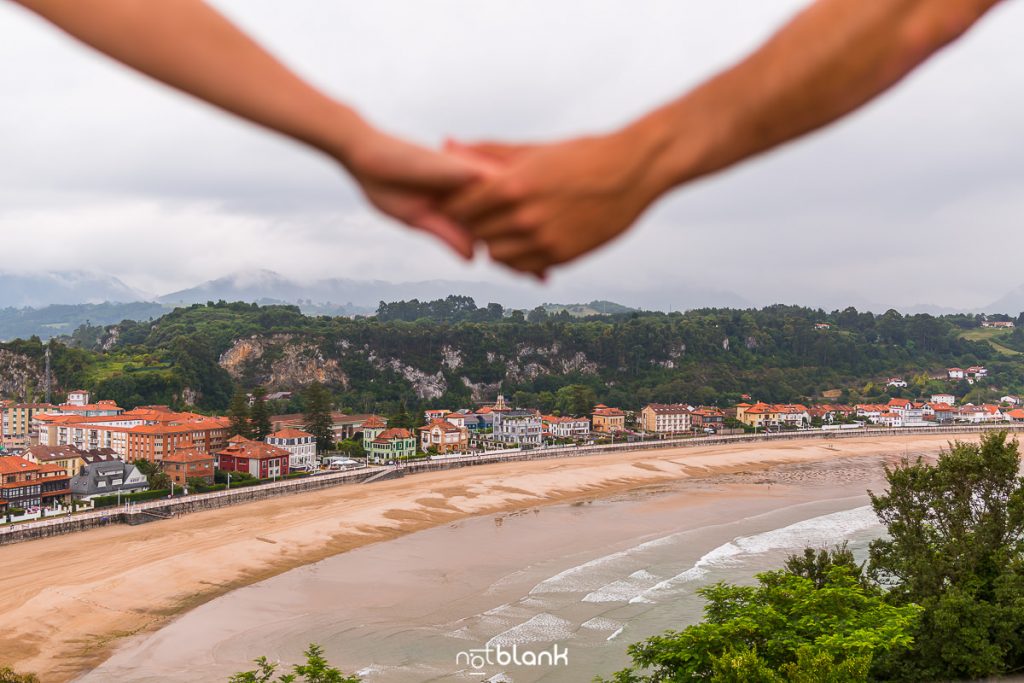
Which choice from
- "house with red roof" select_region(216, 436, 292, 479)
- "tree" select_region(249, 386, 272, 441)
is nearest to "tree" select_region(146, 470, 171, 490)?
"house with red roof" select_region(216, 436, 292, 479)

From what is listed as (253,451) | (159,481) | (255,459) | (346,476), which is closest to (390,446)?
(346,476)

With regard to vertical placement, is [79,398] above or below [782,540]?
above

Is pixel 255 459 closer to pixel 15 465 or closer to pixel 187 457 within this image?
pixel 187 457

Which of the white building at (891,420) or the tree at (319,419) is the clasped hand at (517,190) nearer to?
the tree at (319,419)

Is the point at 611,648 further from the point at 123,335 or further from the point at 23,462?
the point at 123,335

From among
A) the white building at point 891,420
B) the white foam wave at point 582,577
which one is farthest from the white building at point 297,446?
the white building at point 891,420

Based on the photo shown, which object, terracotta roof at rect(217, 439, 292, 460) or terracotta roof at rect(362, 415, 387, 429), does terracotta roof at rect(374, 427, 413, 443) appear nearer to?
terracotta roof at rect(362, 415, 387, 429)
